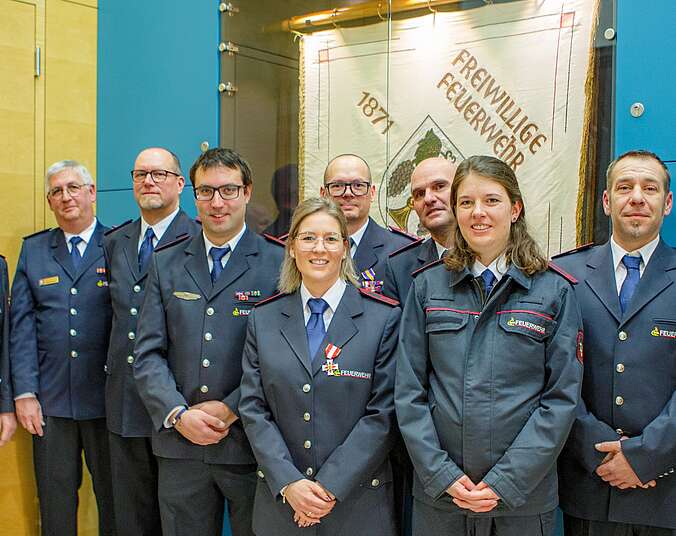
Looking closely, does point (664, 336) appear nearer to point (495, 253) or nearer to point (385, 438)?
point (495, 253)

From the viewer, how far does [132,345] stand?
3.11m

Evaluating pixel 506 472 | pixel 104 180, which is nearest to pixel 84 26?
pixel 104 180

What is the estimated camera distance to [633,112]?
268 centimetres

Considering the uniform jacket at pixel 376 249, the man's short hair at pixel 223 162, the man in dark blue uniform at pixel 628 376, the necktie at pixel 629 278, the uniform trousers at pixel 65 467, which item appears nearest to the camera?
the man in dark blue uniform at pixel 628 376

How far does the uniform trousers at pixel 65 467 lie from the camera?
3406mm

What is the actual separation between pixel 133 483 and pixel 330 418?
1238 millimetres

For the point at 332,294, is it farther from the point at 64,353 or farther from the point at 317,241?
the point at 64,353

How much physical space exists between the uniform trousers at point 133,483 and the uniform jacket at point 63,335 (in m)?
0.27

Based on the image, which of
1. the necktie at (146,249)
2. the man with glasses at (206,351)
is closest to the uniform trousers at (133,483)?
the man with glasses at (206,351)

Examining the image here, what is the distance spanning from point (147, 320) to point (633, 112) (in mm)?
1853

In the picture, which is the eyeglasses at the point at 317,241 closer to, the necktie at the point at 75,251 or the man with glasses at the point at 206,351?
the man with glasses at the point at 206,351

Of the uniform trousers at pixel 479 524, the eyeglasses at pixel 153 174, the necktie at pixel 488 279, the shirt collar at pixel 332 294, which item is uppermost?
the eyeglasses at pixel 153 174

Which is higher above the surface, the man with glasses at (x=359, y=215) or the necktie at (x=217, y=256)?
the man with glasses at (x=359, y=215)

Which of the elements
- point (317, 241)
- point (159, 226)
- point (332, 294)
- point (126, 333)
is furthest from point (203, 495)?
point (159, 226)
